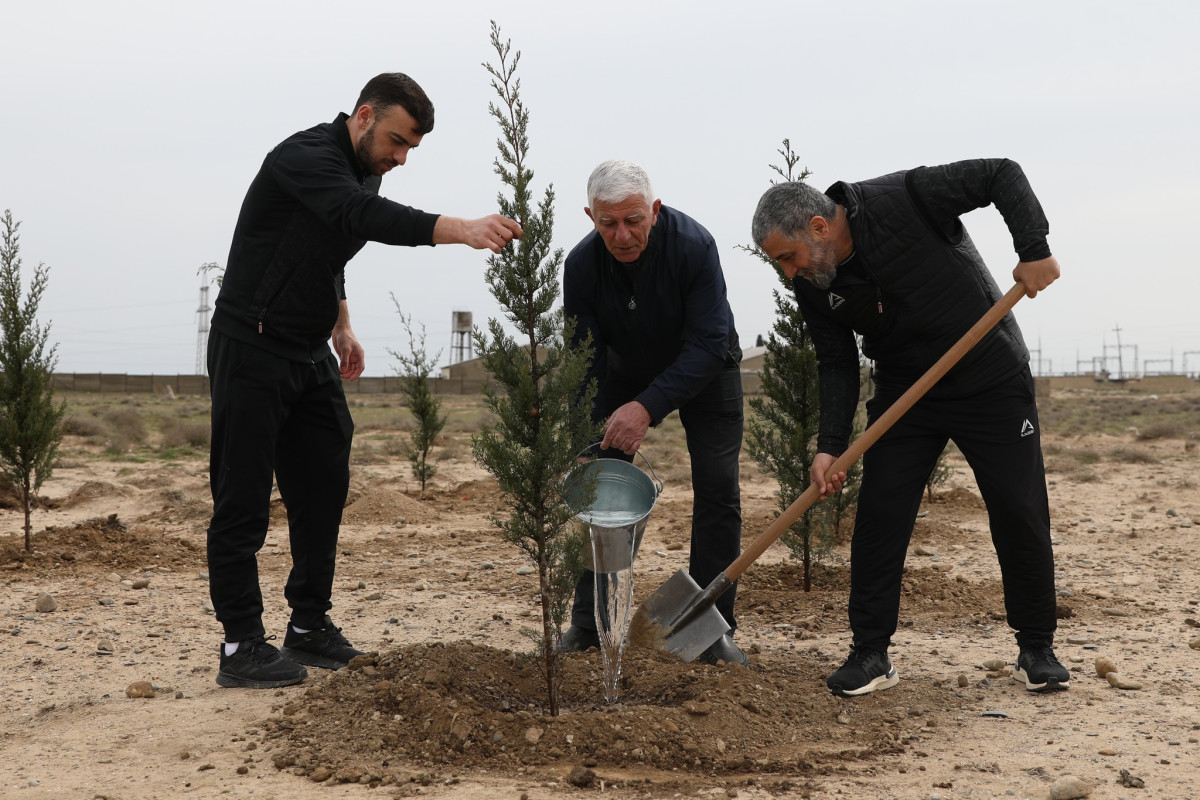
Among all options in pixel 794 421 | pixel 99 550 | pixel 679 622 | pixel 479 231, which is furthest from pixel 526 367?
pixel 99 550

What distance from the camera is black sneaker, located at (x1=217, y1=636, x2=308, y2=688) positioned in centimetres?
463

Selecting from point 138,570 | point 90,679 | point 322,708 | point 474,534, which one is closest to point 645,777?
point 322,708

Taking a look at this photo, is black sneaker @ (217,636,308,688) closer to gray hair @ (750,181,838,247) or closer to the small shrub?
gray hair @ (750,181,838,247)

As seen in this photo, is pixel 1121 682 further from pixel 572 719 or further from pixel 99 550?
Result: pixel 99 550

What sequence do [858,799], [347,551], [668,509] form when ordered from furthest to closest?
[668,509]
[347,551]
[858,799]

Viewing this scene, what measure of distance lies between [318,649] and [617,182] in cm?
273

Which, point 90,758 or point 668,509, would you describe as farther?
point 668,509

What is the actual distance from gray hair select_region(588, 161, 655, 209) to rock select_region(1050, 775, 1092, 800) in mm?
2716

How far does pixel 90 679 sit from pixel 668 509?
7107mm

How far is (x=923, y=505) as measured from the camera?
37.1 ft

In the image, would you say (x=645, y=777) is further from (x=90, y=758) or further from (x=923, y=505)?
(x=923, y=505)

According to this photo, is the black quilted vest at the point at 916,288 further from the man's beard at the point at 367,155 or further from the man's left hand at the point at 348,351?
the man's left hand at the point at 348,351

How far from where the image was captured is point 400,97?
4.34 m

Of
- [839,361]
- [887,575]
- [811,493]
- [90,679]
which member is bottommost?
[90,679]
